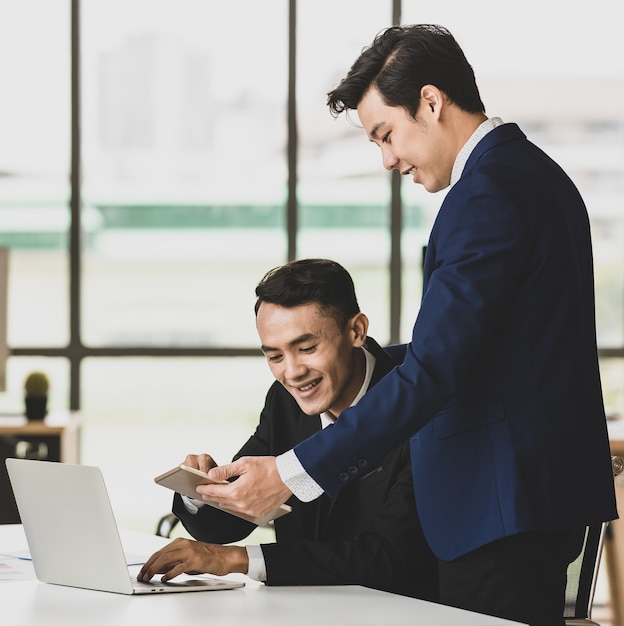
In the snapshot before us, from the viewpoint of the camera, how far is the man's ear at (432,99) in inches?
77.5

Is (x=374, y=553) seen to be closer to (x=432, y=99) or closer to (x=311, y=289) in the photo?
(x=311, y=289)

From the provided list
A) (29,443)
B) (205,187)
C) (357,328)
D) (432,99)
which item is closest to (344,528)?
(357,328)

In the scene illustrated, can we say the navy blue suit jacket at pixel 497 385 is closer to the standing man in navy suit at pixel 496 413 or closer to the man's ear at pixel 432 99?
the standing man in navy suit at pixel 496 413

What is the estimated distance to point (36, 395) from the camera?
15.7 feet

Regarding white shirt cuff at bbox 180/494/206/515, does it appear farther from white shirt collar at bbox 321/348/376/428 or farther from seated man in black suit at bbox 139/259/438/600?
white shirt collar at bbox 321/348/376/428

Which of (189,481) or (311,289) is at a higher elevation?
(311,289)

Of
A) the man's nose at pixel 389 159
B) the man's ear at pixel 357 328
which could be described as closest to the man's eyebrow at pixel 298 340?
the man's ear at pixel 357 328

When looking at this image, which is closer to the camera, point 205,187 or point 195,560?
point 195,560

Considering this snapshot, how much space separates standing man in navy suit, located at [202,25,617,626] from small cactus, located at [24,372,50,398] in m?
3.07

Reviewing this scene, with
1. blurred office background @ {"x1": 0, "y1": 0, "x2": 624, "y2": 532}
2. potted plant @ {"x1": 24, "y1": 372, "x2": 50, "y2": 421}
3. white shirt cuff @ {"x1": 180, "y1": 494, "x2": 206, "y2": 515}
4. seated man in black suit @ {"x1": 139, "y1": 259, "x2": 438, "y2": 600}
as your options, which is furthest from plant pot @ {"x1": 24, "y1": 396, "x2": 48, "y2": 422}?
white shirt cuff @ {"x1": 180, "y1": 494, "x2": 206, "y2": 515}

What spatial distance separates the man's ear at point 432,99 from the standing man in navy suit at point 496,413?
10 cm

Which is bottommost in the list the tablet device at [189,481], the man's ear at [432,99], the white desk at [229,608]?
the white desk at [229,608]

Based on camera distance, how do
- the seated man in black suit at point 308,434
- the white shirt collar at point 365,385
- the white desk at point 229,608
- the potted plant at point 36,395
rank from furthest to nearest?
the potted plant at point 36,395 → the white shirt collar at point 365,385 → the seated man in black suit at point 308,434 → the white desk at point 229,608

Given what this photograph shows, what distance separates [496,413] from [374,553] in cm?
43
